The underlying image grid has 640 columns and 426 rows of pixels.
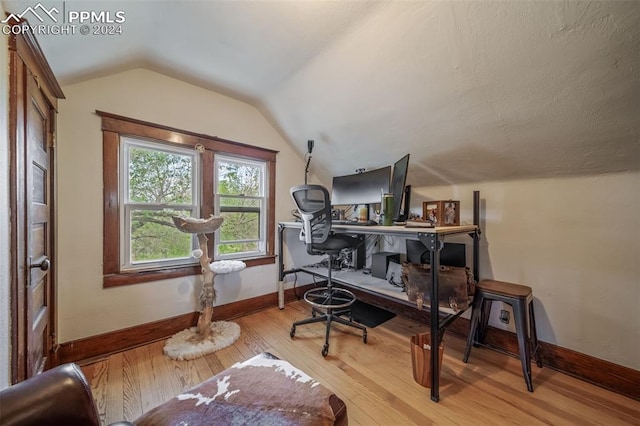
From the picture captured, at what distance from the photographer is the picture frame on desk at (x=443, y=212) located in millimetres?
1952

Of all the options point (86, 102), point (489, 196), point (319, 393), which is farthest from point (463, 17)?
point (86, 102)

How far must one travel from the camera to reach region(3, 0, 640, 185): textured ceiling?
125cm

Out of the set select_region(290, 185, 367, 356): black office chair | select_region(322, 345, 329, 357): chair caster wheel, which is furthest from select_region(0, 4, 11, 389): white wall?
select_region(322, 345, 329, 357): chair caster wheel

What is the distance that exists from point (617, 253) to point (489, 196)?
830mm

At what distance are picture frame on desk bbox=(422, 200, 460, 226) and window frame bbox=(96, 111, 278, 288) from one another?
190 centimetres

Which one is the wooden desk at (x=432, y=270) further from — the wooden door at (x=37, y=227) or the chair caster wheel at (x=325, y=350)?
the wooden door at (x=37, y=227)

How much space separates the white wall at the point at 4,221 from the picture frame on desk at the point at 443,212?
2327 mm

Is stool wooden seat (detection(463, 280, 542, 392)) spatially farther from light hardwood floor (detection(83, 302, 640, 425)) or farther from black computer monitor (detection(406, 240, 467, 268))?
black computer monitor (detection(406, 240, 467, 268))

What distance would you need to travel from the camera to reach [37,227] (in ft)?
4.65

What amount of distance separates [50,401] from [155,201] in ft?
6.26

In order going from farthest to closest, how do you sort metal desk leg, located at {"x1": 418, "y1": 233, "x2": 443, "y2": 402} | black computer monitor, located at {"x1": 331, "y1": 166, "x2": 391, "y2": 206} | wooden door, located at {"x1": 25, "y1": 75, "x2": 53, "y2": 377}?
black computer monitor, located at {"x1": 331, "y1": 166, "x2": 391, "y2": 206}, metal desk leg, located at {"x1": 418, "y1": 233, "x2": 443, "y2": 402}, wooden door, located at {"x1": 25, "y1": 75, "x2": 53, "y2": 377}

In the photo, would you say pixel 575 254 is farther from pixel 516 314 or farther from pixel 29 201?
pixel 29 201

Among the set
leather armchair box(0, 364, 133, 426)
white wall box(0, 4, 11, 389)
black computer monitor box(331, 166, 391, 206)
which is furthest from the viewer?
black computer monitor box(331, 166, 391, 206)

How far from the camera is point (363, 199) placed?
2.66 m
